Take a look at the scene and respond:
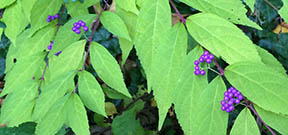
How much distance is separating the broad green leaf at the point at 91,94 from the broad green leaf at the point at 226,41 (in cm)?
A: 39

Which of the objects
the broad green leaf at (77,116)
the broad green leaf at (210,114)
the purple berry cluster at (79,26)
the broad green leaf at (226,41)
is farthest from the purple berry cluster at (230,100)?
the purple berry cluster at (79,26)

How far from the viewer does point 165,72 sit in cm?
75

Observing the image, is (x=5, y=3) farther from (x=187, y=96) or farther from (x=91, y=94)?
(x=187, y=96)

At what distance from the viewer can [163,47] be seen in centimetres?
77

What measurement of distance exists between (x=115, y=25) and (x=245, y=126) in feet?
1.74

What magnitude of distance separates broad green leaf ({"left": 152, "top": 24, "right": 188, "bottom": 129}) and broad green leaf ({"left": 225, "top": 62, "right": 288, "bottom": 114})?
0.50 ft

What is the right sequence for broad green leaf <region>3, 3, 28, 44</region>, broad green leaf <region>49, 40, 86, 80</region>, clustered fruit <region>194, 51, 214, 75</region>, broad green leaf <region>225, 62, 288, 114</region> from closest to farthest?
broad green leaf <region>225, 62, 288, 114</region>, clustered fruit <region>194, 51, 214, 75</region>, broad green leaf <region>49, 40, 86, 80</region>, broad green leaf <region>3, 3, 28, 44</region>

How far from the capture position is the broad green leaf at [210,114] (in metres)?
0.73

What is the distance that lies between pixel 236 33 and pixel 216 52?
73mm

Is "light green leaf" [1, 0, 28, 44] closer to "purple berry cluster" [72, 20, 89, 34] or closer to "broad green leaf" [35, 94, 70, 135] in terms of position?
"purple berry cluster" [72, 20, 89, 34]

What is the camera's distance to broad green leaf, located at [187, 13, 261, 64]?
2.38 feet

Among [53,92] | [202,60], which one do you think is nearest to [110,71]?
→ [53,92]

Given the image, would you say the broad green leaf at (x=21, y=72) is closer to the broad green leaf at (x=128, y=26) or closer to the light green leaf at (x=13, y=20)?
the light green leaf at (x=13, y=20)

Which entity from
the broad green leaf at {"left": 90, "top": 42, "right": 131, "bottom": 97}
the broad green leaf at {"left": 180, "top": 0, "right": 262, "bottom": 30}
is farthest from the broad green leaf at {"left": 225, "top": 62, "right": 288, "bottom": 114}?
the broad green leaf at {"left": 90, "top": 42, "right": 131, "bottom": 97}
